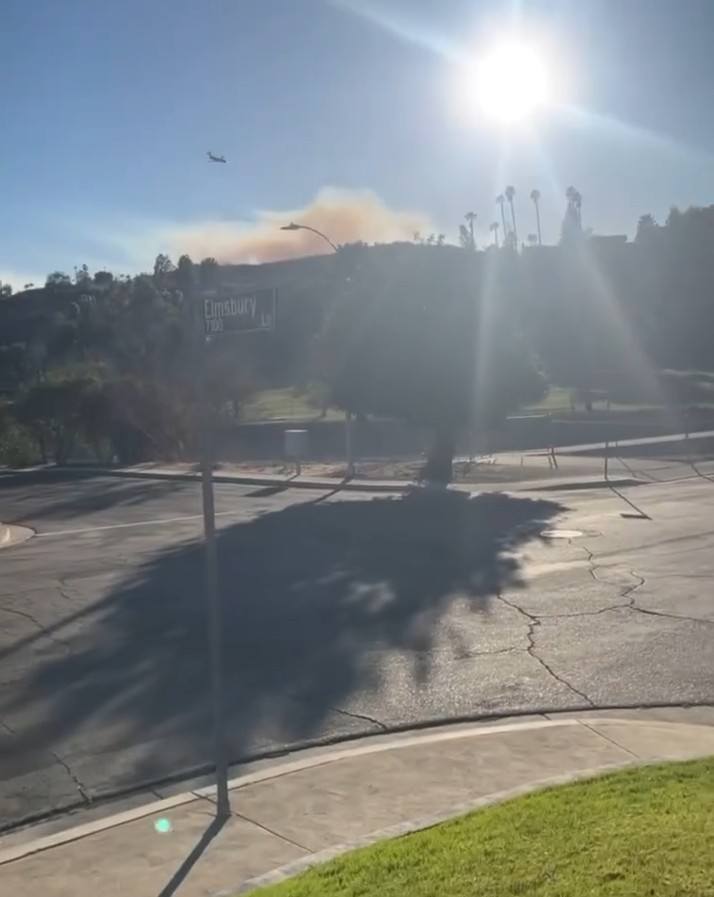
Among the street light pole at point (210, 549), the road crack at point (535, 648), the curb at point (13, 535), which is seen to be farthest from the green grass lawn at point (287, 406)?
the street light pole at point (210, 549)

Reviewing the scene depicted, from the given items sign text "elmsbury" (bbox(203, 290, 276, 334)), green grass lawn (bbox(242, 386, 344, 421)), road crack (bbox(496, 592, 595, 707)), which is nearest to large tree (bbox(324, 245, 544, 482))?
road crack (bbox(496, 592, 595, 707))

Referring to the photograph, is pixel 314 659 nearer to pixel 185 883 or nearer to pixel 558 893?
pixel 185 883

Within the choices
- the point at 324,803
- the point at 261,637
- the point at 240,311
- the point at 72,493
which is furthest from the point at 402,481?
the point at 240,311

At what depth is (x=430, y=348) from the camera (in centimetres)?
3297

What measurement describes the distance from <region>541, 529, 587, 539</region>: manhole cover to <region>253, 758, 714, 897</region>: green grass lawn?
48.1 feet

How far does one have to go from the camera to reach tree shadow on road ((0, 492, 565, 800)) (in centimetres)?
984

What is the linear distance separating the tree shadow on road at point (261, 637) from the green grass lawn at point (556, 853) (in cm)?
302

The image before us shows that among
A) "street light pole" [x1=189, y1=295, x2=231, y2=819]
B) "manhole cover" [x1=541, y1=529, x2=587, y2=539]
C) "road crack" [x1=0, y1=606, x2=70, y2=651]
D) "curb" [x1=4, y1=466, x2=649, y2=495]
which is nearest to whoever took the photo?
"street light pole" [x1=189, y1=295, x2=231, y2=819]

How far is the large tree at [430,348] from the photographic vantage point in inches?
1299

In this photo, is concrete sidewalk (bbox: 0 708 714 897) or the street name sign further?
the street name sign

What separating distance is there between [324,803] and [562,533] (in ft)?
48.8

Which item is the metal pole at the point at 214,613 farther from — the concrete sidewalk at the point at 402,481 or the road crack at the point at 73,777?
the concrete sidewalk at the point at 402,481

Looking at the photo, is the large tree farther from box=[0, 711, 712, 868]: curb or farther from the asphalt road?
box=[0, 711, 712, 868]: curb

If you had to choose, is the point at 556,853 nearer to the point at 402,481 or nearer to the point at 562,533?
the point at 562,533
